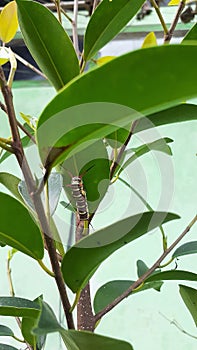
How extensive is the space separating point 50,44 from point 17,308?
25 cm

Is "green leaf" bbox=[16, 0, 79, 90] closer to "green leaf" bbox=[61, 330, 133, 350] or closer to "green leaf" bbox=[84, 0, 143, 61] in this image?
"green leaf" bbox=[84, 0, 143, 61]

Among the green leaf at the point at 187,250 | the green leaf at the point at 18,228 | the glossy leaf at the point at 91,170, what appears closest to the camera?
the green leaf at the point at 18,228

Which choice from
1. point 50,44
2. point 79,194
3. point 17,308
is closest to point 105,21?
point 50,44

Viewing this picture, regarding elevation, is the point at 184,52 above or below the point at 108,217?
above

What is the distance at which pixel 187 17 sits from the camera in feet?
5.53

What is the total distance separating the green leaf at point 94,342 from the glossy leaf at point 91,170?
0.17 m

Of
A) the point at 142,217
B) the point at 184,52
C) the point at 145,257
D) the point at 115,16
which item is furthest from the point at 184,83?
the point at 145,257

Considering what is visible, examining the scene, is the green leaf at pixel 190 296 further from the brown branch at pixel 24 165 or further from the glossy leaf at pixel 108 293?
the brown branch at pixel 24 165

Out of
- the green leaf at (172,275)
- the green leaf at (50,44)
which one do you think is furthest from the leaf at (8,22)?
the green leaf at (172,275)

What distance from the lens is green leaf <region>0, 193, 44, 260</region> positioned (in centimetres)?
39

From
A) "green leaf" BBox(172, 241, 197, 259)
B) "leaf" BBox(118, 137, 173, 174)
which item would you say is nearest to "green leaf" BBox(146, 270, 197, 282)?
"green leaf" BBox(172, 241, 197, 259)

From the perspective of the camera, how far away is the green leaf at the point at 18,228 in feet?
1.27

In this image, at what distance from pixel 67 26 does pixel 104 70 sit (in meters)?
1.69

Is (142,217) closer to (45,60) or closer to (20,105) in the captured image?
(45,60)
